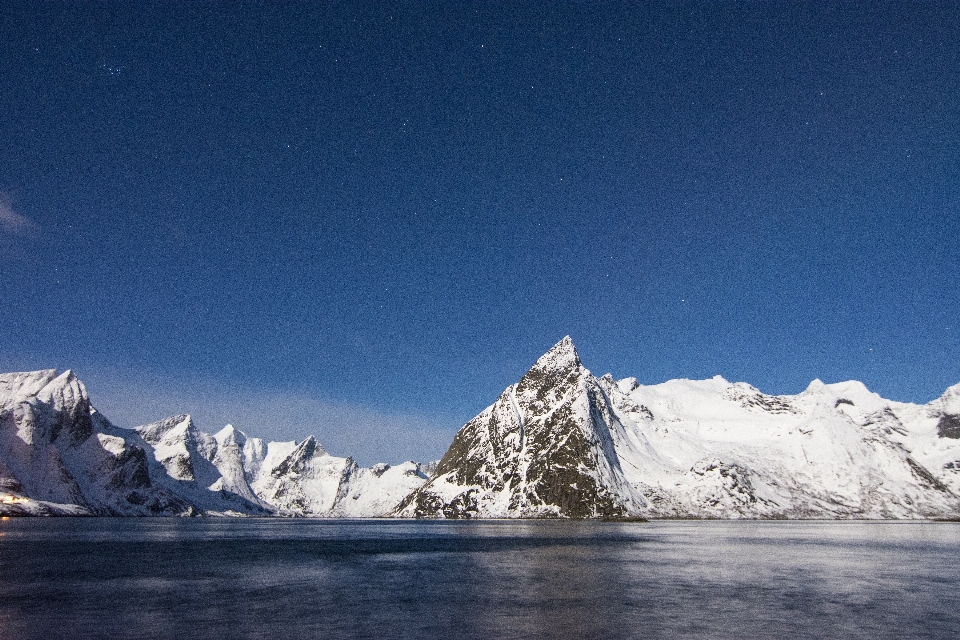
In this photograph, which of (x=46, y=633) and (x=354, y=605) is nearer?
(x=46, y=633)

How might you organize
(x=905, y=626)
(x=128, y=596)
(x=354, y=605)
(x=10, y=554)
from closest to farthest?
(x=905, y=626), (x=354, y=605), (x=128, y=596), (x=10, y=554)

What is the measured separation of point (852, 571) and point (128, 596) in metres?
71.3

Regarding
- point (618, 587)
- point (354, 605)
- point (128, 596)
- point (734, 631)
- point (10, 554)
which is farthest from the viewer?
point (10, 554)

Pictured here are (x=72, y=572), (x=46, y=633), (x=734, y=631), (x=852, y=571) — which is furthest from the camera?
(x=852, y=571)

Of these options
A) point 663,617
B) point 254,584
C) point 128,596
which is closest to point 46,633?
point 128,596

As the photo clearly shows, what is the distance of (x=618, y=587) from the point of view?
51719 mm

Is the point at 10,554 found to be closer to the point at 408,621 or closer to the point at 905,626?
the point at 408,621

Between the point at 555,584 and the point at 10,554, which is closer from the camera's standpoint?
the point at 555,584

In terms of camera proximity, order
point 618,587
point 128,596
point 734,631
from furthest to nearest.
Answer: point 618,587 < point 128,596 < point 734,631

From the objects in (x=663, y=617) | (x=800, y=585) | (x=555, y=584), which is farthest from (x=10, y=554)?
(x=800, y=585)

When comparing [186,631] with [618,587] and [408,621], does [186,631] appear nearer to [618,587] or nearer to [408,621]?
[408,621]

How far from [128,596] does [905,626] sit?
2044 inches

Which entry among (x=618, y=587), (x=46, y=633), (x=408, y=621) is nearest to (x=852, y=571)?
(x=618, y=587)

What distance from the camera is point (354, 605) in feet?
142
